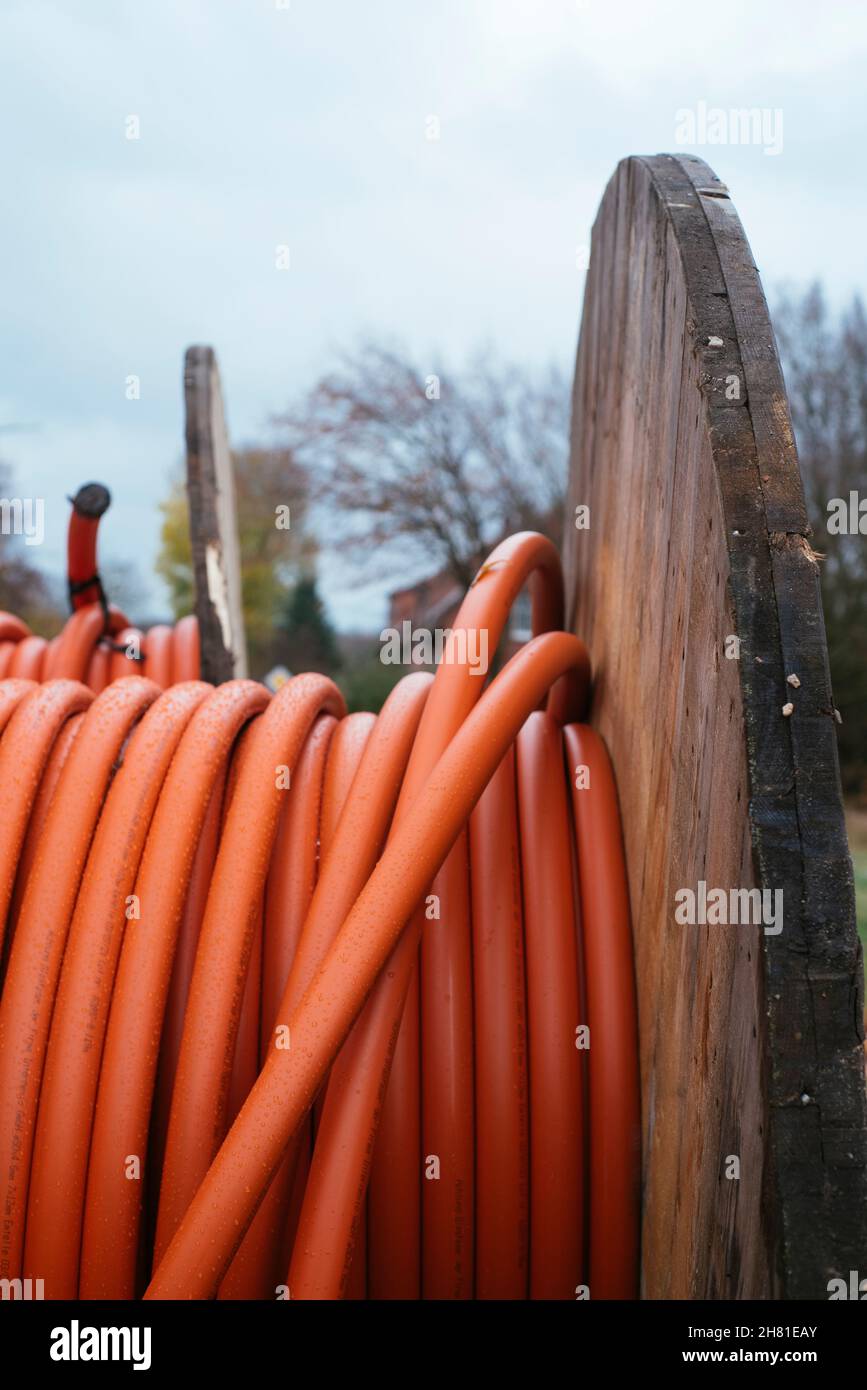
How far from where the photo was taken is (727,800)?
1398 millimetres

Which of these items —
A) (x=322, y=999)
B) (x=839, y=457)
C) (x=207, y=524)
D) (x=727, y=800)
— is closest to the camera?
(x=727, y=800)

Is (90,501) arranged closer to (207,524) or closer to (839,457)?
(207,524)

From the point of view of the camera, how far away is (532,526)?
→ 53.4ft

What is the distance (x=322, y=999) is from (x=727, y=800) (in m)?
0.56

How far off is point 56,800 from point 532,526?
14.6m

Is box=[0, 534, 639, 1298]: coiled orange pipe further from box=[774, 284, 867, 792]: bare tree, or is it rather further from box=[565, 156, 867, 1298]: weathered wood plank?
box=[774, 284, 867, 792]: bare tree

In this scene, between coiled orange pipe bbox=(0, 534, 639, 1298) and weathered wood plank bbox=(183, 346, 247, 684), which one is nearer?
coiled orange pipe bbox=(0, 534, 639, 1298)

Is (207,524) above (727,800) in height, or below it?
above

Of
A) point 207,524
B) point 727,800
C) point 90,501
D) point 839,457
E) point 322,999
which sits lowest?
point 322,999

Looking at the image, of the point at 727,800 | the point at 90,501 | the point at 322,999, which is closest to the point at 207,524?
the point at 90,501

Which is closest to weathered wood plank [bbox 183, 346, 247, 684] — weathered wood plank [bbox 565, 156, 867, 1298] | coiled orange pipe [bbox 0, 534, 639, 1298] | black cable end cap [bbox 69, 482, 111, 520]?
black cable end cap [bbox 69, 482, 111, 520]

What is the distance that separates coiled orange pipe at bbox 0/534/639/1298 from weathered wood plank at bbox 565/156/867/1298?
5.7 inches

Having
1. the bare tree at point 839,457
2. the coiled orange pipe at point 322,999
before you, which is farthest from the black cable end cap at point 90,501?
the bare tree at point 839,457

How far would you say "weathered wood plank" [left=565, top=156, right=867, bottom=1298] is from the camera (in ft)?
4.00
